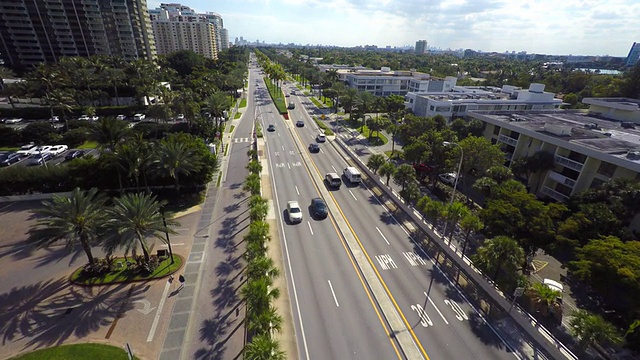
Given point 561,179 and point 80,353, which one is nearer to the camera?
point 80,353

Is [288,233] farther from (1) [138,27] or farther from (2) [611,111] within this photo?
(1) [138,27]

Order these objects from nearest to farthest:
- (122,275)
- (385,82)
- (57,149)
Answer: (122,275), (57,149), (385,82)

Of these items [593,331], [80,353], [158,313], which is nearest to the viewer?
[593,331]

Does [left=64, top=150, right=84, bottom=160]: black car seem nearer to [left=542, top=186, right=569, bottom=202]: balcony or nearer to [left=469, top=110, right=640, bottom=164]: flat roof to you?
[left=469, top=110, right=640, bottom=164]: flat roof

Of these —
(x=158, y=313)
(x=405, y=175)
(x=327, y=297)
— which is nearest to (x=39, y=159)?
(x=158, y=313)

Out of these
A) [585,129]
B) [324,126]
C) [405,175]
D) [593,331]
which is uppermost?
[585,129]

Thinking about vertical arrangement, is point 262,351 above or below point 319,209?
above

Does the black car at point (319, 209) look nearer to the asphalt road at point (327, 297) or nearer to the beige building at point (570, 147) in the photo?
the asphalt road at point (327, 297)

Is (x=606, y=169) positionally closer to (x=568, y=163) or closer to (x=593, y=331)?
(x=568, y=163)

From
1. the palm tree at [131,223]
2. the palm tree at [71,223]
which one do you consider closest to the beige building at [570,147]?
the palm tree at [131,223]
